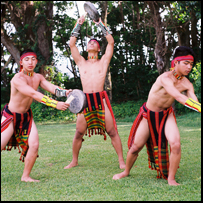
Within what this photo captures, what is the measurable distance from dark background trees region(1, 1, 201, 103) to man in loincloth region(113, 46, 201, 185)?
9.50 m

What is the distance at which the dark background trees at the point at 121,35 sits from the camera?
13.4m

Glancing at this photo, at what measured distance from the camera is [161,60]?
510 inches

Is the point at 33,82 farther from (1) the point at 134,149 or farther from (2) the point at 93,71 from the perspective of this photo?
(1) the point at 134,149

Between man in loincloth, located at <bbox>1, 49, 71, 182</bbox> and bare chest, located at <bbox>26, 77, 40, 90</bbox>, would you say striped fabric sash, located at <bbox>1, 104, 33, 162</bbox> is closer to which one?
man in loincloth, located at <bbox>1, 49, 71, 182</bbox>

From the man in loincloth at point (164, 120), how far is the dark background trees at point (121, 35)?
31.2 feet

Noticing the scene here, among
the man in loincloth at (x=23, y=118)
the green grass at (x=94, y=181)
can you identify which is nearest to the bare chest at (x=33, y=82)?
the man in loincloth at (x=23, y=118)

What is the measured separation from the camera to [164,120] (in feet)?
12.0

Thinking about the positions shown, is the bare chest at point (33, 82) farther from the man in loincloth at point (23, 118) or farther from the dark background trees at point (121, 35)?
the dark background trees at point (121, 35)

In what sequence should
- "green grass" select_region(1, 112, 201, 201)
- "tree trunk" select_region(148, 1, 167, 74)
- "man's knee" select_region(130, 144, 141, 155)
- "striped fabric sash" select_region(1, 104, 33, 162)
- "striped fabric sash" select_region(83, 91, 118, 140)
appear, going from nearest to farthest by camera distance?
"green grass" select_region(1, 112, 201, 201), "man's knee" select_region(130, 144, 141, 155), "striped fabric sash" select_region(1, 104, 33, 162), "striped fabric sash" select_region(83, 91, 118, 140), "tree trunk" select_region(148, 1, 167, 74)

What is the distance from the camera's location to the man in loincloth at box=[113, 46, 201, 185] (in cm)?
349

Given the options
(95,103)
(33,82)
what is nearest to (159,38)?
(95,103)

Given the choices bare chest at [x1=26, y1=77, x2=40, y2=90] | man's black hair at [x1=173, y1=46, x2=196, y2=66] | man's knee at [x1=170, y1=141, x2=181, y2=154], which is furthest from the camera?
bare chest at [x1=26, y1=77, x2=40, y2=90]

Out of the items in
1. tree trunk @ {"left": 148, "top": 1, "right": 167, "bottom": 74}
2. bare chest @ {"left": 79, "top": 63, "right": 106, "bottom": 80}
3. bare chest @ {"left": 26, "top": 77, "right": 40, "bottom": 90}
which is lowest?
bare chest @ {"left": 26, "top": 77, "right": 40, "bottom": 90}

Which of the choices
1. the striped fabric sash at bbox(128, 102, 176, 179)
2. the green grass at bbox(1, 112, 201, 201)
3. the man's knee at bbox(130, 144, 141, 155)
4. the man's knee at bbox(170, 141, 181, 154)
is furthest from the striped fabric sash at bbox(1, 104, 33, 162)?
the man's knee at bbox(170, 141, 181, 154)
